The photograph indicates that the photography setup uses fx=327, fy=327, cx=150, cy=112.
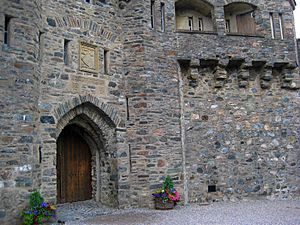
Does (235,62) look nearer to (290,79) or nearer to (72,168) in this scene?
(290,79)

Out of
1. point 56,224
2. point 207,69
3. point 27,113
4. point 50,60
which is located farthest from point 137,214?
point 207,69

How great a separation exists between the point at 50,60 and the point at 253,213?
6.23 meters

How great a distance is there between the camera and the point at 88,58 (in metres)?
8.88

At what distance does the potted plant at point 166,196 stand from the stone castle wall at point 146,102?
0.75 feet

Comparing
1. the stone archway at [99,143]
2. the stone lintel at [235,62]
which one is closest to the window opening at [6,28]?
the stone archway at [99,143]

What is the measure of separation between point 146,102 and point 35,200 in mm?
3859

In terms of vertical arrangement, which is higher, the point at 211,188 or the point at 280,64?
the point at 280,64

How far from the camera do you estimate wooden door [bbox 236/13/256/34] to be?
11969 mm

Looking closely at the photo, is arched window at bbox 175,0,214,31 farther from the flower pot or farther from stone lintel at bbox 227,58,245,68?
the flower pot

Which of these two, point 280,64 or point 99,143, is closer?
point 99,143

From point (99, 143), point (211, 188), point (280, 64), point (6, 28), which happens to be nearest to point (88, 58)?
point (6, 28)

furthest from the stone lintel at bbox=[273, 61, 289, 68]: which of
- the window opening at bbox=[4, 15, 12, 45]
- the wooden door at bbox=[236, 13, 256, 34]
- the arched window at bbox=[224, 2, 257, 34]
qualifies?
the window opening at bbox=[4, 15, 12, 45]

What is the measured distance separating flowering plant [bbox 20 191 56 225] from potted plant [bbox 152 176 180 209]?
2.77 metres

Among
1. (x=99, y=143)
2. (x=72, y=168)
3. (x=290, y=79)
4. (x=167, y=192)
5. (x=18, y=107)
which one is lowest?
(x=167, y=192)
